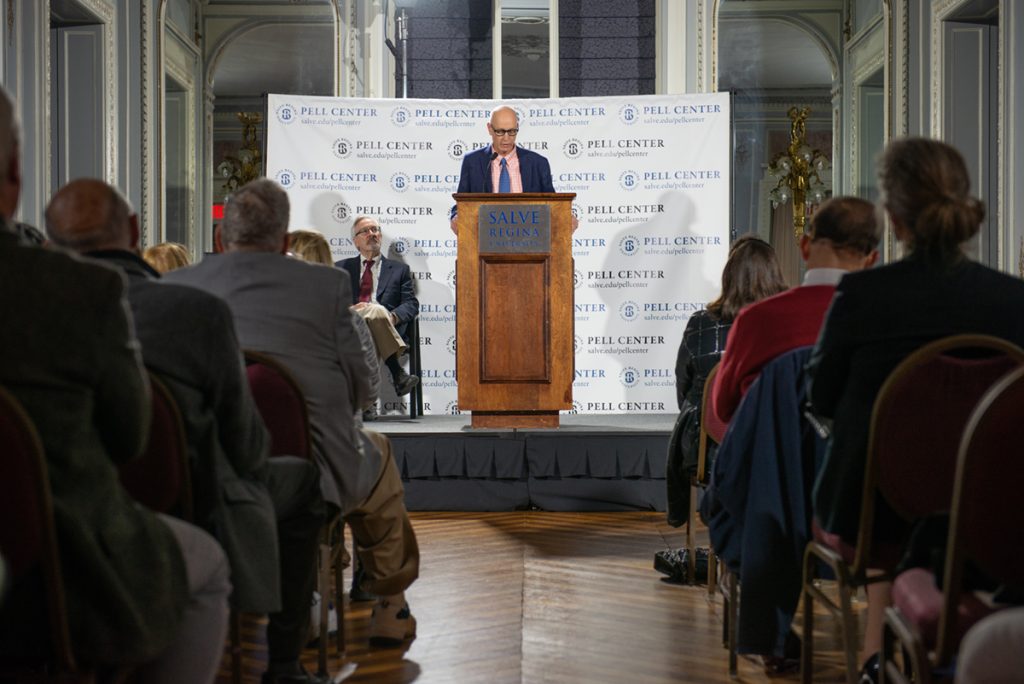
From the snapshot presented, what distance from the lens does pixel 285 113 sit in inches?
287

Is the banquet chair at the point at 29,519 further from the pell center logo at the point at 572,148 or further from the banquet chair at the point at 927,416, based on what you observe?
the pell center logo at the point at 572,148

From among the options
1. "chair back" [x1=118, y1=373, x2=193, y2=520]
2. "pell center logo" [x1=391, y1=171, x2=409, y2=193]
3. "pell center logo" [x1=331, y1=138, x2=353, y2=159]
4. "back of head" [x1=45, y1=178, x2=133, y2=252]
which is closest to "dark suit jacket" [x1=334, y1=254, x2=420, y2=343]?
"pell center logo" [x1=391, y1=171, x2=409, y2=193]

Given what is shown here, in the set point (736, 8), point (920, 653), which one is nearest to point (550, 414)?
point (920, 653)

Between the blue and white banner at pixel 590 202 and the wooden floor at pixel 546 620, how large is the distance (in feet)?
7.06

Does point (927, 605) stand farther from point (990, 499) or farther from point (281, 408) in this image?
point (281, 408)

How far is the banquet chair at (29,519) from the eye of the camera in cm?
143

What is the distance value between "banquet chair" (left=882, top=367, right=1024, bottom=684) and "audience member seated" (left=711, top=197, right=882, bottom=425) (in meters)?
1.05

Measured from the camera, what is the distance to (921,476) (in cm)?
192

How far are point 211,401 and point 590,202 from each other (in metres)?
5.57

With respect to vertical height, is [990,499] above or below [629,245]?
below

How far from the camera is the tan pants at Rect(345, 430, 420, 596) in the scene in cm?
329

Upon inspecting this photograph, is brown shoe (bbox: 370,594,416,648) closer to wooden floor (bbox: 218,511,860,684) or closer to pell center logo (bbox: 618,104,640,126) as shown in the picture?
wooden floor (bbox: 218,511,860,684)

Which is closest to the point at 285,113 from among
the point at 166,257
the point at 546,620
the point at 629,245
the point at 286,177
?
the point at 286,177

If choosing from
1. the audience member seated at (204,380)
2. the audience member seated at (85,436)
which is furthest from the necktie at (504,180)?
the audience member seated at (85,436)
